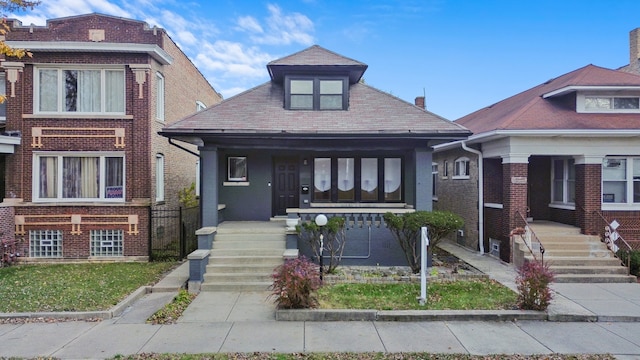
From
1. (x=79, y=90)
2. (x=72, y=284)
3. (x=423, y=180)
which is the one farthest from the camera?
(x=79, y=90)

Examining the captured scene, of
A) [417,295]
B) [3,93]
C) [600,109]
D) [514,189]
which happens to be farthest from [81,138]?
[600,109]

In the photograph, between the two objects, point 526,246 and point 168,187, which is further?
point 168,187

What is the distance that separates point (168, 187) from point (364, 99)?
8119 millimetres

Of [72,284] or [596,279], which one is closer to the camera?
[72,284]

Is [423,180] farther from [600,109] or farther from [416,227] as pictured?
[600,109]

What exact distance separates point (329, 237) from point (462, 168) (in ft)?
22.7

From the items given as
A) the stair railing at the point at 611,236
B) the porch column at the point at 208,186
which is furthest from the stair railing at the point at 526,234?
the porch column at the point at 208,186

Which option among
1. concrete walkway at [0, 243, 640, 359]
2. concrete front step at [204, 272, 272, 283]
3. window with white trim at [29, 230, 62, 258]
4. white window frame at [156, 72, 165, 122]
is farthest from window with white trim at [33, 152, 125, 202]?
concrete walkway at [0, 243, 640, 359]

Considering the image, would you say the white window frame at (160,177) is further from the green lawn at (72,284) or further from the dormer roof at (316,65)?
the dormer roof at (316,65)

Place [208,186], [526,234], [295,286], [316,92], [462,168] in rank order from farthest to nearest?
[462,168], [316,92], [526,234], [208,186], [295,286]

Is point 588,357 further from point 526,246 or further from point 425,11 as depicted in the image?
point 425,11

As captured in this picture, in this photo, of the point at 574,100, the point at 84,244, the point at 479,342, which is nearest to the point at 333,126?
the point at 479,342

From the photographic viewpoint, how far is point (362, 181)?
1139 cm

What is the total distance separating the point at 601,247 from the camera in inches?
391
